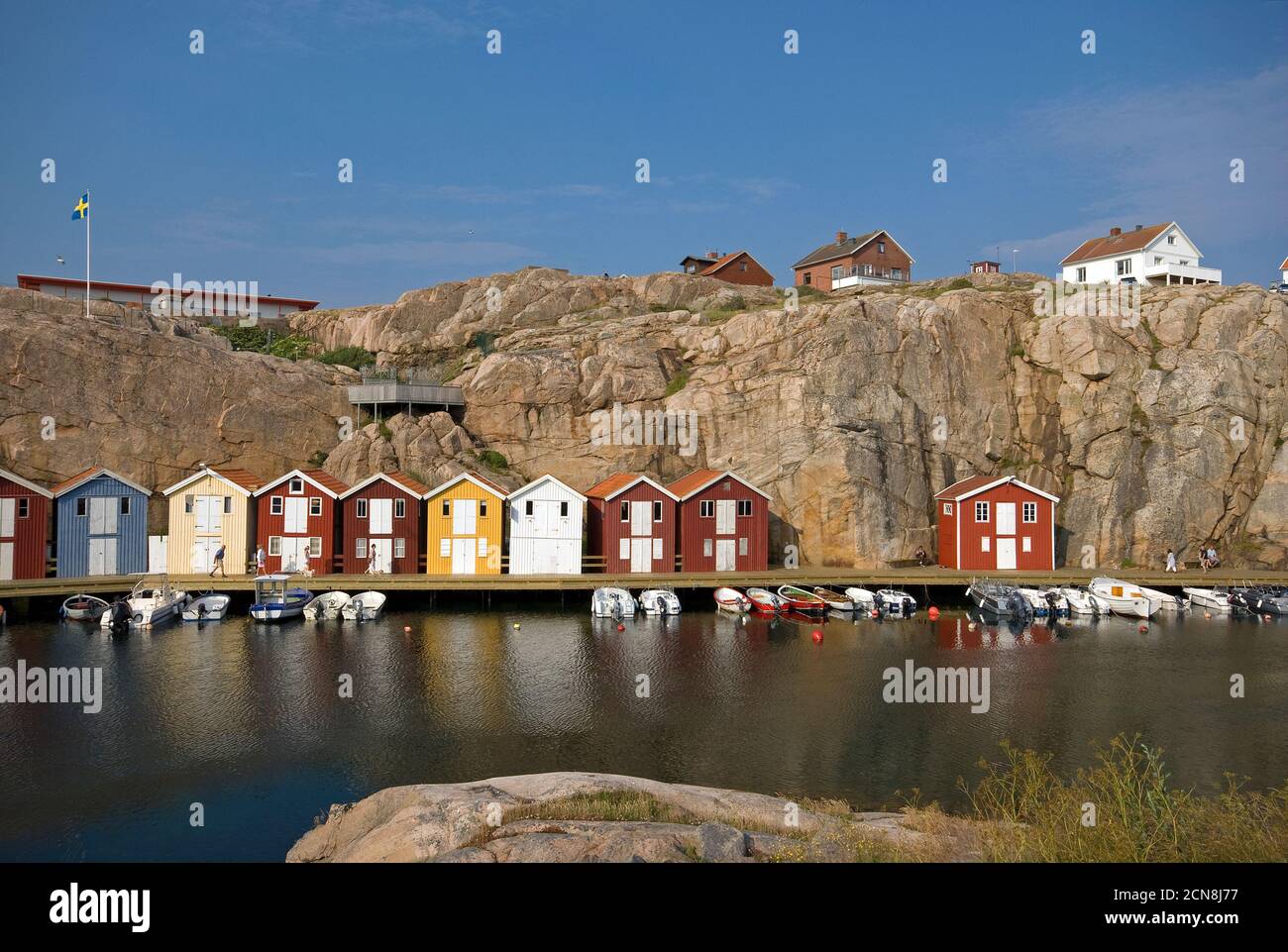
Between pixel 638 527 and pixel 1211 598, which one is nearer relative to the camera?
pixel 1211 598

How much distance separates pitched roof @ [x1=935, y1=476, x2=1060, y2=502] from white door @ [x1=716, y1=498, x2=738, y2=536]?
44.7 feet

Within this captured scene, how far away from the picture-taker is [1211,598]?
49469mm

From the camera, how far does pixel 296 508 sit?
51344 mm

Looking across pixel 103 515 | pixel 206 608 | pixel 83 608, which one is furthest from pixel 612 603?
pixel 103 515

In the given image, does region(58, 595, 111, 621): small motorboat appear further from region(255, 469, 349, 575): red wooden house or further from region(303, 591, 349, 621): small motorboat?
region(303, 591, 349, 621): small motorboat

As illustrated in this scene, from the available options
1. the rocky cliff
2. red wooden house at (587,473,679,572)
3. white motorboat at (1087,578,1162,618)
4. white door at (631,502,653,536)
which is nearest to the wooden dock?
red wooden house at (587,473,679,572)

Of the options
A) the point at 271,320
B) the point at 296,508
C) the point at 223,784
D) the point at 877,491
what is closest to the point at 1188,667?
the point at 877,491

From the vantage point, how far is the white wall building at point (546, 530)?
5209cm

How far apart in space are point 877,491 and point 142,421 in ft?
157

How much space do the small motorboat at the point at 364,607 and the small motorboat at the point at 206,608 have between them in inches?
229

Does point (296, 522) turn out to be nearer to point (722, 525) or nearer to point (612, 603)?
point (612, 603)

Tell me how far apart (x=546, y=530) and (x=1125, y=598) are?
3103 cm

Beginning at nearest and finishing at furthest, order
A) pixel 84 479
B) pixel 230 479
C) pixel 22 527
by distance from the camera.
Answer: pixel 22 527 → pixel 84 479 → pixel 230 479

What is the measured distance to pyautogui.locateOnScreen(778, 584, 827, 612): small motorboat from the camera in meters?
47.1
